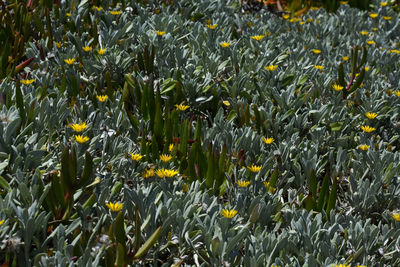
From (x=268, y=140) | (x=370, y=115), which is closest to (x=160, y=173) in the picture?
(x=268, y=140)

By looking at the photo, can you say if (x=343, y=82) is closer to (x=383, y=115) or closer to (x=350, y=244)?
(x=383, y=115)

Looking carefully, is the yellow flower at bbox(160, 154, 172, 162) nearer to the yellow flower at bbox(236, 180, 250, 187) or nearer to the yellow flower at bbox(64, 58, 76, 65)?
the yellow flower at bbox(236, 180, 250, 187)

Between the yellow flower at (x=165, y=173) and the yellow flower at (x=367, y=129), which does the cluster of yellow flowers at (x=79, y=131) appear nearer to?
the yellow flower at (x=165, y=173)

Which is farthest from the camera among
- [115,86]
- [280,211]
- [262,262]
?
[115,86]

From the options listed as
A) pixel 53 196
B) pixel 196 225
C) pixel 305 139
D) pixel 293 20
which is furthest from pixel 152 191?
pixel 293 20

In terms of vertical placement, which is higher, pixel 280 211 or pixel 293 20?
pixel 293 20

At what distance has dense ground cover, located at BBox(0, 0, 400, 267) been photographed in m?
2.10

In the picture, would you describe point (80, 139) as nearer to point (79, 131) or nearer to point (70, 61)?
point (79, 131)

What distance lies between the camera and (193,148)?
2.60 metres

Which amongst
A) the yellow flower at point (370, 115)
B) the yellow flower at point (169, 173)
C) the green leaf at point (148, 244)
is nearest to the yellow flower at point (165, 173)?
the yellow flower at point (169, 173)

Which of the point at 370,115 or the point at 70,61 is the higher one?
the point at 70,61

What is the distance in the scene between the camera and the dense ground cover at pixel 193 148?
6.88 ft

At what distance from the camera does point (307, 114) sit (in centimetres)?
320

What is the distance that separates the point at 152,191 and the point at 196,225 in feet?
0.89
